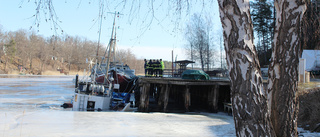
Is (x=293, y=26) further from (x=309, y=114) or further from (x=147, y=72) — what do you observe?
(x=147, y=72)

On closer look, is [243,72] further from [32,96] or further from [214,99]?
[32,96]

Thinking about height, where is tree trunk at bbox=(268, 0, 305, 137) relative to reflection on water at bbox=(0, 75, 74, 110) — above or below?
above

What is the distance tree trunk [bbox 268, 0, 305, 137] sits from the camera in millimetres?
3539

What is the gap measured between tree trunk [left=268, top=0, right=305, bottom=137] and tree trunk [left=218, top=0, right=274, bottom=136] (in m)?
1.32

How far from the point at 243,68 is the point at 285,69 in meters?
1.59

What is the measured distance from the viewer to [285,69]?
3.72 m

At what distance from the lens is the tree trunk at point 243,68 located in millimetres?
2512

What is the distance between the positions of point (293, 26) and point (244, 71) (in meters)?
1.57

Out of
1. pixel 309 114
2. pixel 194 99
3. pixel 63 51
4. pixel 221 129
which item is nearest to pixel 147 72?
pixel 194 99

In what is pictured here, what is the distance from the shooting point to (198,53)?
42906 mm

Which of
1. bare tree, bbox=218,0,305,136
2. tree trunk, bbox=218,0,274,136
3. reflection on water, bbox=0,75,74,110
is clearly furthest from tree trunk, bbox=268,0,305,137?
reflection on water, bbox=0,75,74,110

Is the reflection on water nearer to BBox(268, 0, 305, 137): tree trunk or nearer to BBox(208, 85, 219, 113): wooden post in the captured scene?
BBox(208, 85, 219, 113): wooden post

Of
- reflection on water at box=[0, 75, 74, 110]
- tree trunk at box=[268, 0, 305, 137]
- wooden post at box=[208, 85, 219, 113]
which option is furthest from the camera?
reflection on water at box=[0, 75, 74, 110]

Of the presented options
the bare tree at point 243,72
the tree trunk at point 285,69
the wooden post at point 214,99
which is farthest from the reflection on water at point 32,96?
the bare tree at point 243,72
